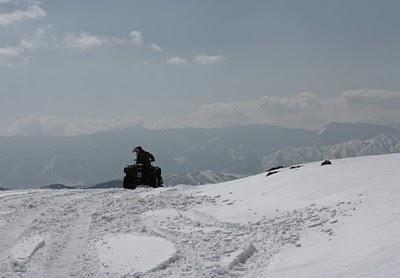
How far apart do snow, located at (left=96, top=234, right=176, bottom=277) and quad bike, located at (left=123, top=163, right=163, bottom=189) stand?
19.2 m

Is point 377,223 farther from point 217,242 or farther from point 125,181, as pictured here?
point 125,181

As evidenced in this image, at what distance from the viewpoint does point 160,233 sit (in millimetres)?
12391

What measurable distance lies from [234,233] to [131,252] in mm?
2784

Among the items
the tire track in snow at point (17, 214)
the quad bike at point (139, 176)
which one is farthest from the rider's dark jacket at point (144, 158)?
the tire track in snow at point (17, 214)

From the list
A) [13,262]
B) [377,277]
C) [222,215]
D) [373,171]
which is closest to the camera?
[377,277]

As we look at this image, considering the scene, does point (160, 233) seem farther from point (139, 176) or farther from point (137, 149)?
point (137, 149)

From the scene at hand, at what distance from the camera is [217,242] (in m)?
10.9

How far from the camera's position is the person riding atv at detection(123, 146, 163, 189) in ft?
103

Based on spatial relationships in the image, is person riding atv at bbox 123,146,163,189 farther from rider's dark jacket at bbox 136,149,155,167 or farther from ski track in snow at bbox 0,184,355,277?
ski track in snow at bbox 0,184,355,277

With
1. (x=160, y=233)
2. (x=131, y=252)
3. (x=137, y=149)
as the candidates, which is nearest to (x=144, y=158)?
(x=137, y=149)

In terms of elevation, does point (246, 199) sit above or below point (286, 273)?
above

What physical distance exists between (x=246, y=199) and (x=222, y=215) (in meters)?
2.05

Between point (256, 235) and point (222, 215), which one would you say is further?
point (222, 215)

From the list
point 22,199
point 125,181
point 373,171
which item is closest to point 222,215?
point 373,171
